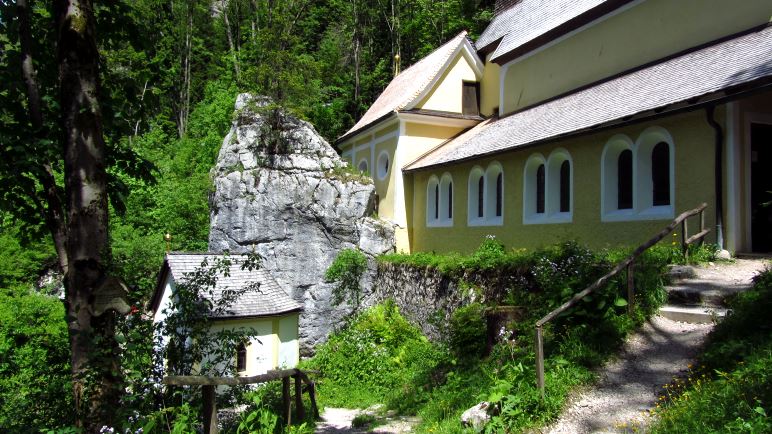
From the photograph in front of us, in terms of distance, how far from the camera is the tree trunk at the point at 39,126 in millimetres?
5203

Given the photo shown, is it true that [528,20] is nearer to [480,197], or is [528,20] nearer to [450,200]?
[450,200]

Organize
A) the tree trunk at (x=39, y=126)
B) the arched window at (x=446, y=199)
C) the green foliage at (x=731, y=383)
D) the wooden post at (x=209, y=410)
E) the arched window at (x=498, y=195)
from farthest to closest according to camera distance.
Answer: the arched window at (x=446, y=199) < the arched window at (x=498, y=195) < the wooden post at (x=209, y=410) < the tree trunk at (x=39, y=126) < the green foliage at (x=731, y=383)

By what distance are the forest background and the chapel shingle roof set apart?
10.8ft

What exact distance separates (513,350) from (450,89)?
16322 millimetres

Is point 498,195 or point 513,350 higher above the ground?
point 498,195

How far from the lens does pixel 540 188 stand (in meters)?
14.9

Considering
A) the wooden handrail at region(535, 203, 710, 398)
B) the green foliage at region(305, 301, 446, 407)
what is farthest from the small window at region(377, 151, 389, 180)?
the wooden handrail at region(535, 203, 710, 398)

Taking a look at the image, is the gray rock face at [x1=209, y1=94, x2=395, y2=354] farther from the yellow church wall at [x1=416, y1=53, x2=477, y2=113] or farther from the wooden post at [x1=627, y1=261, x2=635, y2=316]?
the wooden post at [x1=627, y1=261, x2=635, y2=316]

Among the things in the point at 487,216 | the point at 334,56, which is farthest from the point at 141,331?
the point at 334,56

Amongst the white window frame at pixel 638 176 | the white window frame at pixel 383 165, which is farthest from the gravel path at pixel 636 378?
the white window frame at pixel 383 165

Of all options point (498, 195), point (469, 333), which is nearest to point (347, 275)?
point (498, 195)

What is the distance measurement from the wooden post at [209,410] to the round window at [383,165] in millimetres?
17994

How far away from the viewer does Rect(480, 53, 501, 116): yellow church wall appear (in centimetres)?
2241

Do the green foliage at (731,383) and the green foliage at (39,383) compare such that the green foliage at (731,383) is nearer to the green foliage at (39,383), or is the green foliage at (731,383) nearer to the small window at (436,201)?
the green foliage at (39,383)
